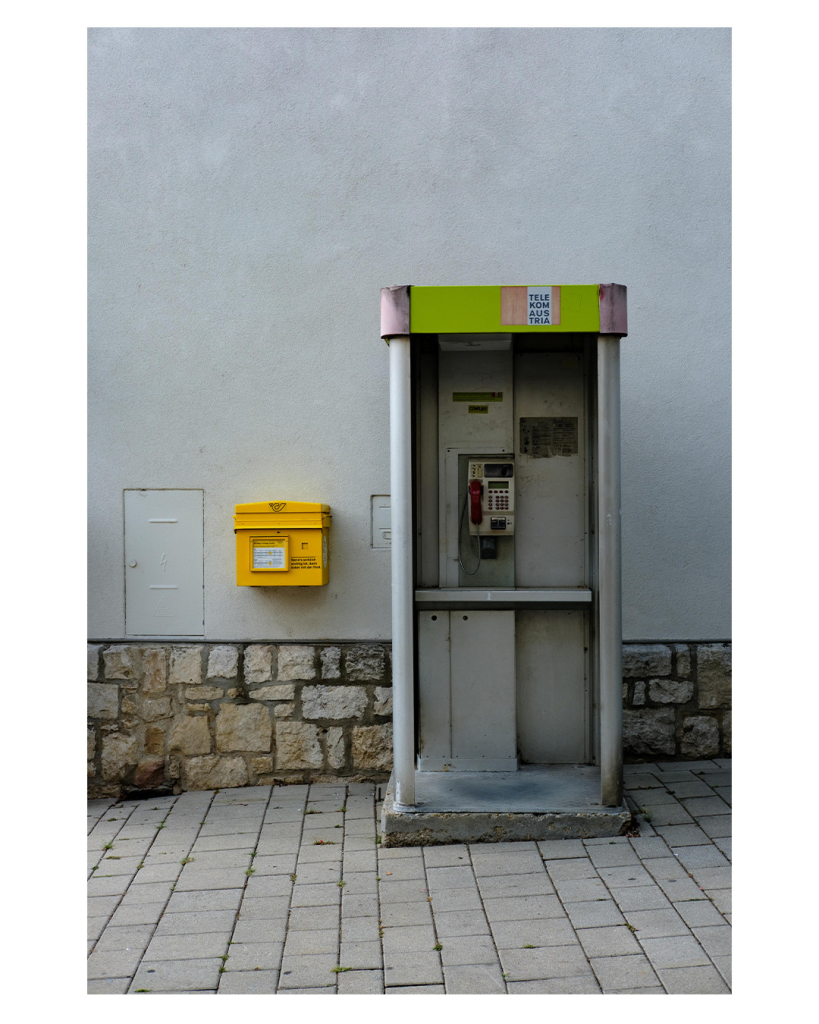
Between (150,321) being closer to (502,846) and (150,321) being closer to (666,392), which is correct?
(666,392)

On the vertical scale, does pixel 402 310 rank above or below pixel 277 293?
below

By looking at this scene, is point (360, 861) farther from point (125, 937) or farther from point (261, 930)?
point (125, 937)

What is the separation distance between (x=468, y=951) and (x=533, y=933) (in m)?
0.29

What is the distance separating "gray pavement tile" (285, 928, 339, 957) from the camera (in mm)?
3367

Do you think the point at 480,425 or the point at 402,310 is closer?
the point at 402,310

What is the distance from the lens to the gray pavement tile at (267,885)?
12.7 ft

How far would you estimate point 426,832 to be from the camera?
4332 mm

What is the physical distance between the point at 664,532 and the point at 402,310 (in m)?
2.15

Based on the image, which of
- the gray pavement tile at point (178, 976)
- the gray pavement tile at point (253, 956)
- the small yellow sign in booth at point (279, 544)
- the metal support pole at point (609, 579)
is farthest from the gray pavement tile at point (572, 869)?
the small yellow sign in booth at point (279, 544)

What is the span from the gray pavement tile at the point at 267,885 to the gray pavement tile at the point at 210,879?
1.3 inches

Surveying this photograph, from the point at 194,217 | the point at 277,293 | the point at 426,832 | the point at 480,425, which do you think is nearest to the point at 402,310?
the point at 480,425

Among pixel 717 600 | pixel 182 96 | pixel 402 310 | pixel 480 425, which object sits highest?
pixel 182 96

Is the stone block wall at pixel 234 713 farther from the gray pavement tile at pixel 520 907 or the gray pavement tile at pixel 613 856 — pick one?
the gray pavement tile at pixel 520 907

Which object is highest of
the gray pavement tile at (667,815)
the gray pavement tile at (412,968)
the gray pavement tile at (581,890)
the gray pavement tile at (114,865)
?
the gray pavement tile at (667,815)
